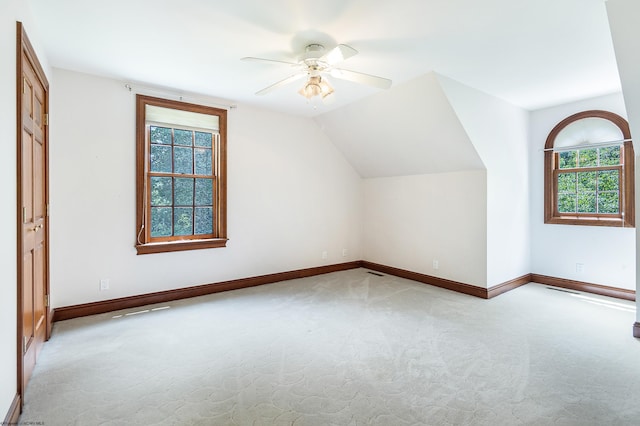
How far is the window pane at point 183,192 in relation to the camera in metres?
3.93

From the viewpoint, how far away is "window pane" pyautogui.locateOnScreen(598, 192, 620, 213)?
4.00 m

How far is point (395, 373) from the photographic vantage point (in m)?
2.25

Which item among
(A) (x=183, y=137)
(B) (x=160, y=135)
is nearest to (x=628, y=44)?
(A) (x=183, y=137)

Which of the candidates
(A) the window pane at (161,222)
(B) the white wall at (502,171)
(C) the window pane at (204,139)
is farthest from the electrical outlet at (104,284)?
(B) the white wall at (502,171)

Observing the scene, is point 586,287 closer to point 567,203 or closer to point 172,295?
point 567,203

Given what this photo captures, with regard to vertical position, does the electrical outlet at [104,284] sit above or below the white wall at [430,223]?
below

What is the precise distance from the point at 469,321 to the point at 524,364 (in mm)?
844

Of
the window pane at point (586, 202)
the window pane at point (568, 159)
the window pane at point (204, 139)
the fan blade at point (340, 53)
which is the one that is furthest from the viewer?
the window pane at point (568, 159)

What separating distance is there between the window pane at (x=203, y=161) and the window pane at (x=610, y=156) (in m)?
5.03
